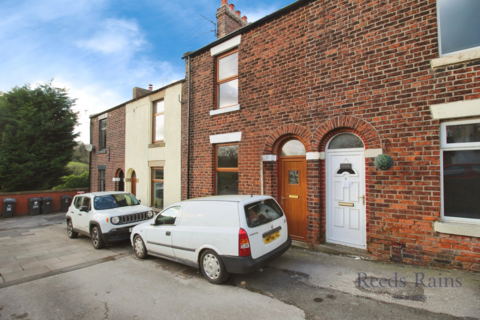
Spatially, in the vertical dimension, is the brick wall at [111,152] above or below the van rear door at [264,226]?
above

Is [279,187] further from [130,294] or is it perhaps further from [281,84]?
[130,294]

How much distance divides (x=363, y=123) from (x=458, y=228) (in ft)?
8.28

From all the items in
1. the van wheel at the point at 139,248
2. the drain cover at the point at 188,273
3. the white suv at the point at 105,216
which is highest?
the white suv at the point at 105,216

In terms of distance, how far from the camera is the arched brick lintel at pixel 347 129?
17.2 ft

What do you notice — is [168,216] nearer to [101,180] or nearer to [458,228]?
[458,228]

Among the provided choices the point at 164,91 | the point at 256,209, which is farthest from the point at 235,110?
the point at 164,91

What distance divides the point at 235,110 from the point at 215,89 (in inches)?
57.9

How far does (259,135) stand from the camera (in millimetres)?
7059

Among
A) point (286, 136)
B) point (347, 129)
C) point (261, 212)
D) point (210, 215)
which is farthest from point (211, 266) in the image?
point (347, 129)

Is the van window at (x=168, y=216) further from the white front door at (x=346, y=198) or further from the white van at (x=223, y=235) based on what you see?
the white front door at (x=346, y=198)

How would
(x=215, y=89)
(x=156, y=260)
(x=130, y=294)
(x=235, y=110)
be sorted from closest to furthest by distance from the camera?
(x=130, y=294) → (x=156, y=260) → (x=235, y=110) → (x=215, y=89)

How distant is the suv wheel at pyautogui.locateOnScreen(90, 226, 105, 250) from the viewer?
22.1 feet

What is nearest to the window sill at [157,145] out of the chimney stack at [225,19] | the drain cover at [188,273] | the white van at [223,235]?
the chimney stack at [225,19]

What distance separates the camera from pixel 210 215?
4.61m
